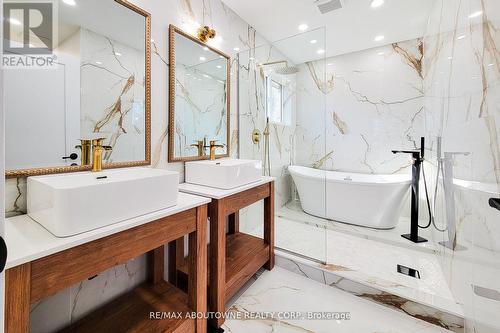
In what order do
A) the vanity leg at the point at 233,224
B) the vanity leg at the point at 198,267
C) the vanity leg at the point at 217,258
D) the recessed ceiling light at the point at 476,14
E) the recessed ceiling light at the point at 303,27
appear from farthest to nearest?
the recessed ceiling light at the point at 303,27
the vanity leg at the point at 233,224
the vanity leg at the point at 217,258
the vanity leg at the point at 198,267
the recessed ceiling light at the point at 476,14

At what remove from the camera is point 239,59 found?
7.86 feet

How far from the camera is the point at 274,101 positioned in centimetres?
306

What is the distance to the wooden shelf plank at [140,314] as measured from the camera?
1154 millimetres

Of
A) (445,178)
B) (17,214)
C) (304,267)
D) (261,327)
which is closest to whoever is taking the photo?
(17,214)

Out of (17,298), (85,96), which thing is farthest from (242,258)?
(85,96)

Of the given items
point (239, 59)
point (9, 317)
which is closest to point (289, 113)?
point (239, 59)

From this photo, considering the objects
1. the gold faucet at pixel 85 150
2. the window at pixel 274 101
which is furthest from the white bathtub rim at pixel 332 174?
the gold faucet at pixel 85 150

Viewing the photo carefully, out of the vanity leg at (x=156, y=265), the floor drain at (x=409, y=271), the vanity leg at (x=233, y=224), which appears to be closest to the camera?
the vanity leg at (x=156, y=265)

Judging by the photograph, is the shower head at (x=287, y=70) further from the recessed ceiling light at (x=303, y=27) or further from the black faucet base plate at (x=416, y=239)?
the black faucet base plate at (x=416, y=239)

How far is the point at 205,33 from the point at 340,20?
1.59 metres

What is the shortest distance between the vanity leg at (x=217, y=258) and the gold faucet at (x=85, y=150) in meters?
0.74

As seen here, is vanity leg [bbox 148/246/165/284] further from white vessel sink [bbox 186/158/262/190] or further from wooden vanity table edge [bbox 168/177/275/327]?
white vessel sink [bbox 186/158/262/190]

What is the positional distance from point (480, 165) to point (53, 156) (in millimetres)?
2151

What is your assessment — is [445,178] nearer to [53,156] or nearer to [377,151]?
[377,151]
